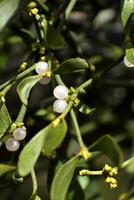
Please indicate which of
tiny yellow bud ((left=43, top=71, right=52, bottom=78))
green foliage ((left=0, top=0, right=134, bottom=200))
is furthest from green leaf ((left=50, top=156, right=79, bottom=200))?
tiny yellow bud ((left=43, top=71, right=52, bottom=78))

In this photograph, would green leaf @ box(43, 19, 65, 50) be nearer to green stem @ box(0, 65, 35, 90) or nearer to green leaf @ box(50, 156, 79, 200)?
green stem @ box(0, 65, 35, 90)

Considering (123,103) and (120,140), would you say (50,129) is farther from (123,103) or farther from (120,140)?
(123,103)

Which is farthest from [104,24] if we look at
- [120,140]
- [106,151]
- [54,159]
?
[106,151]

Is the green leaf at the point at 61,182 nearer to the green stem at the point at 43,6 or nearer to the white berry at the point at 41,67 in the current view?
the white berry at the point at 41,67

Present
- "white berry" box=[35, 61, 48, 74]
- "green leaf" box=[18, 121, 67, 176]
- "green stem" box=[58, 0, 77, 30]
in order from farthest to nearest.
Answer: "green stem" box=[58, 0, 77, 30] < "white berry" box=[35, 61, 48, 74] < "green leaf" box=[18, 121, 67, 176]

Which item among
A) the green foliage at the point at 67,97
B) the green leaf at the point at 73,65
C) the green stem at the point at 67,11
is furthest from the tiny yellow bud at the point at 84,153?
the green stem at the point at 67,11
